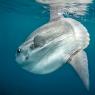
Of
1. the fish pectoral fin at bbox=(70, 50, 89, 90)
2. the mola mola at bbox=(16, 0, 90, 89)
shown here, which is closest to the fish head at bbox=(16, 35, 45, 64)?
the mola mola at bbox=(16, 0, 90, 89)

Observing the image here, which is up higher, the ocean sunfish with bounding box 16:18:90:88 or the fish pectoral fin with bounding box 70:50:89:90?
the ocean sunfish with bounding box 16:18:90:88

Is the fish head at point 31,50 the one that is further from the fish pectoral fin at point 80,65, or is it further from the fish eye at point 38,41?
the fish pectoral fin at point 80,65

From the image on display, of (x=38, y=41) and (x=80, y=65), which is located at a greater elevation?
(x=38, y=41)

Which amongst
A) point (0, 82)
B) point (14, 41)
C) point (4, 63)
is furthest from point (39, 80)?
point (14, 41)

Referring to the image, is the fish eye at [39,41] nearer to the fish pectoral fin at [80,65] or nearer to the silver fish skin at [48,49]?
the silver fish skin at [48,49]

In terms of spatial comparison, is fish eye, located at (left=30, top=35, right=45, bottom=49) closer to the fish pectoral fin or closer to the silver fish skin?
the silver fish skin

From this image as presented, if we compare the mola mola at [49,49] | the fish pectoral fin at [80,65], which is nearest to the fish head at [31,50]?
the mola mola at [49,49]

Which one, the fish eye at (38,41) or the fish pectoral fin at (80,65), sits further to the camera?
the fish pectoral fin at (80,65)

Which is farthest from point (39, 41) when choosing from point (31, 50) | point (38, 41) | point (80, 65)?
point (80, 65)

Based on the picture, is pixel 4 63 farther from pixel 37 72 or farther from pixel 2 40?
pixel 37 72

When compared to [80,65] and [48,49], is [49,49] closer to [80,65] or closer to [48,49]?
[48,49]

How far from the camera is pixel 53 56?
7.75ft

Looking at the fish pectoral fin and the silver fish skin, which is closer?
the silver fish skin

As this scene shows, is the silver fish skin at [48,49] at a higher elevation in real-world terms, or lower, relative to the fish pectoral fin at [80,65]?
higher
